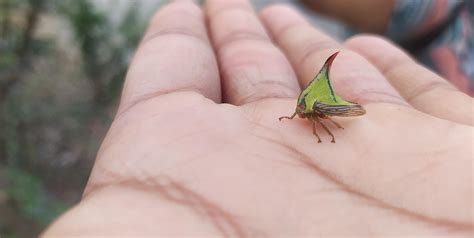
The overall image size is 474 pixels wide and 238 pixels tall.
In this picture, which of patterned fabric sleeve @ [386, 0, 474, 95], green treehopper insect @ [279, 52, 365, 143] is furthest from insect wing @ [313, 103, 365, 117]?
patterned fabric sleeve @ [386, 0, 474, 95]

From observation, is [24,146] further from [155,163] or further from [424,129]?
[424,129]

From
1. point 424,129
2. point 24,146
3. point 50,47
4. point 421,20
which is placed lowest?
point 24,146

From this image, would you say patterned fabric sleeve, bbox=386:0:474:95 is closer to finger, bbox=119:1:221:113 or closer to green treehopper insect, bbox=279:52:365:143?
finger, bbox=119:1:221:113

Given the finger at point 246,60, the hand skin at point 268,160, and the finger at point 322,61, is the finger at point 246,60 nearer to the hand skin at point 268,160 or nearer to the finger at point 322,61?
the hand skin at point 268,160

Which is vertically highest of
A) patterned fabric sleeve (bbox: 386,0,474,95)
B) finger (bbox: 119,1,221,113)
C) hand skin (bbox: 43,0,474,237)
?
hand skin (bbox: 43,0,474,237)

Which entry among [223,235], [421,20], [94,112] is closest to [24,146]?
[94,112]

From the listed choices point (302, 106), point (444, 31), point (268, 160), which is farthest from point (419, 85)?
point (444, 31)

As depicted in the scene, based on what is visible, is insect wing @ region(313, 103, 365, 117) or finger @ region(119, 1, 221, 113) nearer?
insect wing @ region(313, 103, 365, 117)
